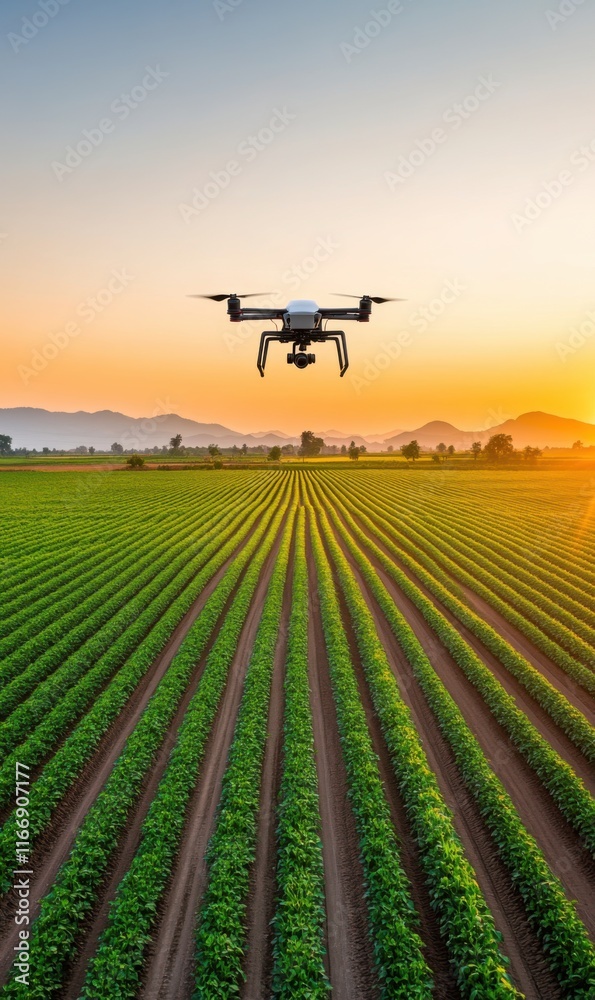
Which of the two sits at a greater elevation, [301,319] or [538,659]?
[301,319]

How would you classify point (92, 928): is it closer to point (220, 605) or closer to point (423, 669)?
point (423, 669)

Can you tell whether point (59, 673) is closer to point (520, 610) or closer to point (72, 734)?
point (72, 734)

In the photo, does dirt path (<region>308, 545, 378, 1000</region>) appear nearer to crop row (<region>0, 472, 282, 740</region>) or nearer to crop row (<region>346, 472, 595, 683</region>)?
crop row (<region>0, 472, 282, 740</region>)

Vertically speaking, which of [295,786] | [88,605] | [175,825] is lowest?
[175,825]

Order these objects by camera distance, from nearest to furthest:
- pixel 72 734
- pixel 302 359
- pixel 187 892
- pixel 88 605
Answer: pixel 187 892 < pixel 302 359 < pixel 72 734 < pixel 88 605

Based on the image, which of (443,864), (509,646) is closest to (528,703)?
(509,646)

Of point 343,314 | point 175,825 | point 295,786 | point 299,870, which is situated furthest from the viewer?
point 295,786
